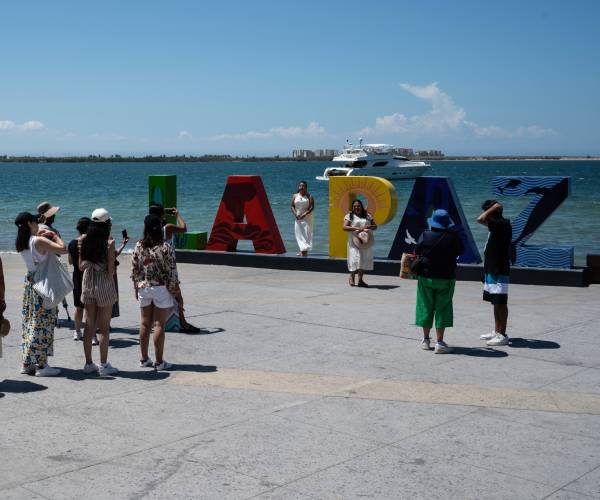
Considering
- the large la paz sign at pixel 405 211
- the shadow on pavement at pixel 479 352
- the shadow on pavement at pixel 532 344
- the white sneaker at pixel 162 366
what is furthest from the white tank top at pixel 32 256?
the large la paz sign at pixel 405 211

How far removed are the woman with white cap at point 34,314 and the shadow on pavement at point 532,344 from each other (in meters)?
4.86

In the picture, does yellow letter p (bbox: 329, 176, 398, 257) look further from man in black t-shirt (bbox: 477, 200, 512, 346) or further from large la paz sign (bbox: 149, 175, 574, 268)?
man in black t-shirt (bbox: 477, 200, 512, 346)

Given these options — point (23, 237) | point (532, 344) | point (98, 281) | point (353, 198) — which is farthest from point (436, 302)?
point (353, 198)

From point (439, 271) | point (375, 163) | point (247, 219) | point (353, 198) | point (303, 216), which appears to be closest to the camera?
point (439, 271)

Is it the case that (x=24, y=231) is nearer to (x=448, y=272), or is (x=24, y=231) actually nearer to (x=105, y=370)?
(x=105, y=370)

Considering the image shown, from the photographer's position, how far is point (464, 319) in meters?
10.9

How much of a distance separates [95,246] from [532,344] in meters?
4.83

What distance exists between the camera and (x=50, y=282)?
785cm

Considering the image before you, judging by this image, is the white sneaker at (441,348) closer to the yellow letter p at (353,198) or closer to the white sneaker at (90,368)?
the white sneaker at (90,368)

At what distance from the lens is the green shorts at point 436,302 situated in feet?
29.0

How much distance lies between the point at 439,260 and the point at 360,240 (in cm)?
487

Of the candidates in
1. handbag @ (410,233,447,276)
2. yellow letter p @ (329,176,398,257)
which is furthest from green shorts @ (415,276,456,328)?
yellow letter p @ (329,176,398,257)

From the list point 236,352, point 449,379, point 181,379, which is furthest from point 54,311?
point 449,379

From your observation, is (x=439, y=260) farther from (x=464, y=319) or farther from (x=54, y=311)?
(x=54, y=311)
